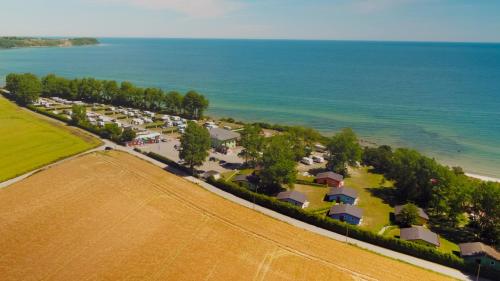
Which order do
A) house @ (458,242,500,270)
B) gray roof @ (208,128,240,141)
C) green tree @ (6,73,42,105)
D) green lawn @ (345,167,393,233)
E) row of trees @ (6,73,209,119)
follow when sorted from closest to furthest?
house @ (458,242,500,270) → green lawn @ (345,167,393,233) → gray roof @ (208,128,240,141) → row of trees @ (6,73,209,119) → green tree @ (6,73,42,105)

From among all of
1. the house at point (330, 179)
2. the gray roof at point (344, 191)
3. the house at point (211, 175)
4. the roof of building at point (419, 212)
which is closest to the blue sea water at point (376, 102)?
the roof of building at point (419, 212)

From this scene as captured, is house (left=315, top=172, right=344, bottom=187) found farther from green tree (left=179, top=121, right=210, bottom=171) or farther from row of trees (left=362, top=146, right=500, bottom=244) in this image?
green tree (left=179, top=121, right=210, bottom=171)

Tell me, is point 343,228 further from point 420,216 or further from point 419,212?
point 419,212

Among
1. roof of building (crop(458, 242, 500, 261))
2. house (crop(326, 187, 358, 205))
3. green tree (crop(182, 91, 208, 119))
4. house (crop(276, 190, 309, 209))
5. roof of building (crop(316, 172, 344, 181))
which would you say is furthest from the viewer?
green tree (crop(182, 91, 208, 119))

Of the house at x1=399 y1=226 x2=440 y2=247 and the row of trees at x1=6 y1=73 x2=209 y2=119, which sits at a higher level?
the row of trees at x1=6 y1=73 x2=209 y2=119

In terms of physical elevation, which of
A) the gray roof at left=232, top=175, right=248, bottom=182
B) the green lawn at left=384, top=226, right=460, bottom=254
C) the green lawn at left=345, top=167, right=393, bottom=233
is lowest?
the green lawn at left=384, top=226, right=460, bottom=254

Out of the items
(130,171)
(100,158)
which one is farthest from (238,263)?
(100,158)

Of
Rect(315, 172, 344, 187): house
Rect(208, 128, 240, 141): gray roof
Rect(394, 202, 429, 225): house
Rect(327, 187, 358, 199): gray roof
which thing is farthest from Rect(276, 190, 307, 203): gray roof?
Rect(208, 128, 240, 141): gray roof

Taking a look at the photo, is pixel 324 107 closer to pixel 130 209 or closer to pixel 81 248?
pixel 130 209

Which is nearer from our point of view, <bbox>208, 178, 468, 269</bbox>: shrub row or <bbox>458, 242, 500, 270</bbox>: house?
<bbox>458, 242, 500, 270</bbox>: house
